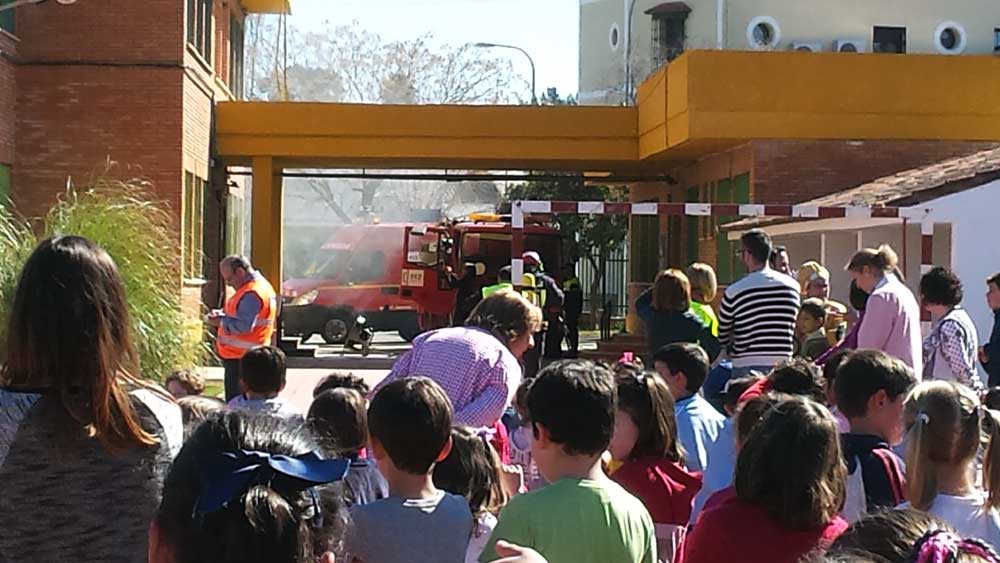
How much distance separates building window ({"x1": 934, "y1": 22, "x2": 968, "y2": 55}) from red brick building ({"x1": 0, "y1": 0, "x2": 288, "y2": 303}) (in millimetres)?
39383

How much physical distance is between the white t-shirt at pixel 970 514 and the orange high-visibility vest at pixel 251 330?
24.4ft

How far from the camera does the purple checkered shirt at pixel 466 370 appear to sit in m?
5.73

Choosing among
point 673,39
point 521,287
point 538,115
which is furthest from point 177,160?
point 673,39

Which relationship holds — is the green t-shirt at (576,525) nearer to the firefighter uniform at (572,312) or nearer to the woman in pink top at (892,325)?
the woman in pink top at (892,325)

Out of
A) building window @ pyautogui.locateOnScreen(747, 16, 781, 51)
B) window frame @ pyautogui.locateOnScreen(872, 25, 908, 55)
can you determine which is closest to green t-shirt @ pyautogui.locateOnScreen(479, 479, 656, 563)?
building window @ pyautogui.locateOnScreen(747, 16, 781, 51)

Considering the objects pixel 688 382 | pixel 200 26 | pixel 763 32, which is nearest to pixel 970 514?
pixel 688 382

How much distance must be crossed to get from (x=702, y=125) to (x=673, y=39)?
35.9m

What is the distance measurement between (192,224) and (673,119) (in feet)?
25.7

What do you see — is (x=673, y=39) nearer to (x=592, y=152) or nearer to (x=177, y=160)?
(x=592, y=152)

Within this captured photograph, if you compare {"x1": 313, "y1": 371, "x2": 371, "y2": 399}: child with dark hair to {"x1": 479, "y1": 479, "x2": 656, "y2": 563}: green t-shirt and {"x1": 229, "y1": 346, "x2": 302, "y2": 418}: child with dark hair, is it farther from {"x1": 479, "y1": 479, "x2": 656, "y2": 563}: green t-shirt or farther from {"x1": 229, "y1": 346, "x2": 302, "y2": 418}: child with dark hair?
{"x1": 479, "y1": 479, "x2": 656, "y2": 563}: green t-shirt

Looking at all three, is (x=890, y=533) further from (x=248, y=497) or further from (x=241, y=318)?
(x=241, y=318)

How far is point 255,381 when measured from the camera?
21.3 feet

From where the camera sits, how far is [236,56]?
95.3 feet

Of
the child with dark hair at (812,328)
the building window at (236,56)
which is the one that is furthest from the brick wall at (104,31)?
the child with dark hair at (812,328)
